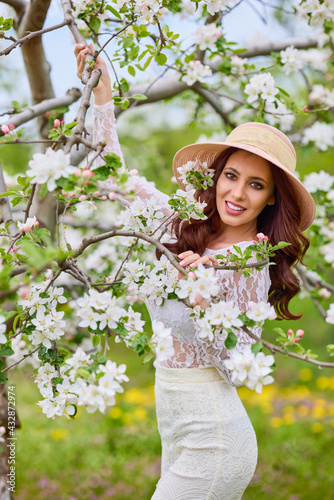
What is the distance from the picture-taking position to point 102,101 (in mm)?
2197

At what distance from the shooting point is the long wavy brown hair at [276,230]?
2.09 meters

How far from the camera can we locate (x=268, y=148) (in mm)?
2025

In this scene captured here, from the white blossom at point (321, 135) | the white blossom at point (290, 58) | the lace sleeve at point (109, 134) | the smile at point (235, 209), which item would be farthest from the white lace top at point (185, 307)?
the white blossom at point (321, 135)

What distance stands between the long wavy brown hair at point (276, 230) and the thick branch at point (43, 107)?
30.5 inches

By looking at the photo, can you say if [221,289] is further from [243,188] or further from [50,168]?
[50,168]

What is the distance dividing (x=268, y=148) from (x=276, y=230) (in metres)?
0.32

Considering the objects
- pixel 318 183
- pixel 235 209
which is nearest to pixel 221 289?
pixel 235 209

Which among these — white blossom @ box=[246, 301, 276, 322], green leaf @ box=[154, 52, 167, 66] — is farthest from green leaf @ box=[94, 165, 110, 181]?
green leaf @ box=[154, 52, 167, 66]

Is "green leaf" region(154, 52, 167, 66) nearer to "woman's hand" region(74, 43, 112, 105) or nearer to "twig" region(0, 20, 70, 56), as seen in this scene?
"woman's hand" region(74, 43, 112, 105)

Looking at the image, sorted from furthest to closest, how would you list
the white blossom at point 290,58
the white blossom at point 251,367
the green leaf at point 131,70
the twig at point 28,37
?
the white blossom at point 290,58
the green leaf at point 131,70
the twig at point 28,37
the white blossom at point 251,367

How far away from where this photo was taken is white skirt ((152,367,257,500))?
1916 millimetres

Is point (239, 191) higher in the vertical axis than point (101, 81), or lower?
lower

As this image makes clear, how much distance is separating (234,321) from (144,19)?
1.17 m

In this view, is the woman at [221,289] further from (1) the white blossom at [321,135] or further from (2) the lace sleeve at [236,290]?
(1) the white blossom at [321,135]
